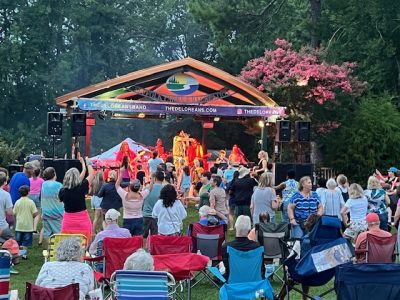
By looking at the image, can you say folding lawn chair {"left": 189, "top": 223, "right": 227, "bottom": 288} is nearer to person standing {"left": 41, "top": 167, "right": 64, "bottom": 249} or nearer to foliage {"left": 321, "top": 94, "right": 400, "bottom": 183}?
person standing {"left": 41, "top": 167, "right": 64, "bottom": 249}

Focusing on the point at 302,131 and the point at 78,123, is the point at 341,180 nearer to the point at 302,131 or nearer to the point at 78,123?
the point at 302,131

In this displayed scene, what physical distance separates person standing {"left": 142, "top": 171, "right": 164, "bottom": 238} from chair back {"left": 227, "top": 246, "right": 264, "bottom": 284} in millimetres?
3670

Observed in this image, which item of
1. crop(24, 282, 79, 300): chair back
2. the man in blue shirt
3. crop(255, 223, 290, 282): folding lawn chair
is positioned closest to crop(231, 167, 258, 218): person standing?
the man in blue shirt

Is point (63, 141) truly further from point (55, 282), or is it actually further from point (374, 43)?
point (55, 282)

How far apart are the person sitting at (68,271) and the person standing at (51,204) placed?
4503 millimetres

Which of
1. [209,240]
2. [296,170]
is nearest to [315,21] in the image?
[296,170]

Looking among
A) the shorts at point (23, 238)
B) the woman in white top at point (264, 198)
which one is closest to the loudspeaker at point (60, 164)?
the shorts at point (23, 238)

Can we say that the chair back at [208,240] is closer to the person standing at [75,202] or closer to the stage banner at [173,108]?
the person standing at [75,202]

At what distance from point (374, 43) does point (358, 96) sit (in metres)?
1.86

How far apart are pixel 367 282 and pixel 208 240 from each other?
329 cm

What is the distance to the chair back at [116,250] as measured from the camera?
8039 millimetres

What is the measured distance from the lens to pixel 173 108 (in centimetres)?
2150

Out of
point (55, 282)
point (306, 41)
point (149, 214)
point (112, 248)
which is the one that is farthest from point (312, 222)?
point (306, 41)

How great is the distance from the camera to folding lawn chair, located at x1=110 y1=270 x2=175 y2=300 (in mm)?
6363
